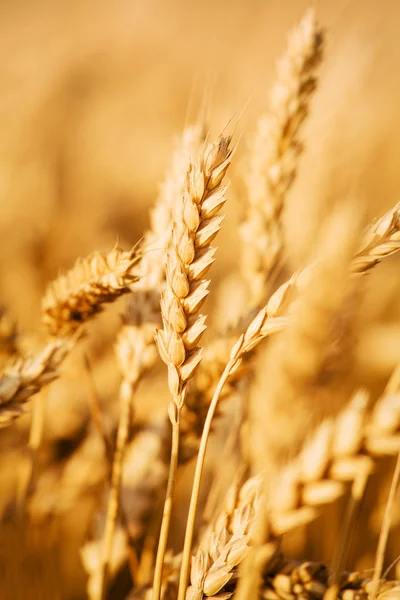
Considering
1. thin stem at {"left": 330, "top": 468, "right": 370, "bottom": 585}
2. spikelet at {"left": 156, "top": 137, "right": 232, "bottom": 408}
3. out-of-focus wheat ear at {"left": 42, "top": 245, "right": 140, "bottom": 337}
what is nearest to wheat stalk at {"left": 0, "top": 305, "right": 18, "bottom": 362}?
out-of-focus wheat ear at {"left": 42, "top": 245, "right": 140, "bottom": 337}

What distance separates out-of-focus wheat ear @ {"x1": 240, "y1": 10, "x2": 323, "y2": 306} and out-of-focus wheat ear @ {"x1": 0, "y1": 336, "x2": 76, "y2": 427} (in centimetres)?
29

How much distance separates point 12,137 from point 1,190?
0.86 metres

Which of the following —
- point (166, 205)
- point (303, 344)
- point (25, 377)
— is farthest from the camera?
point (166, 205)

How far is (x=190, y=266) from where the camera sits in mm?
377

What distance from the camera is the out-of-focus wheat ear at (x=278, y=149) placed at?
0.63 metres

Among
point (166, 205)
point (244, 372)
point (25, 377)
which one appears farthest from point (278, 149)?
point (25, 377)

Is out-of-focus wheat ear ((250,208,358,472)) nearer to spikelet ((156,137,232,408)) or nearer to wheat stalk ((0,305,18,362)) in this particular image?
spikelet ((156,137,232,408))

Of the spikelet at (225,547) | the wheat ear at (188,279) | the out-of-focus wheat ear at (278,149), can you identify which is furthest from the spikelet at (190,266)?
the out-of-focus wheat ear at (278,149)

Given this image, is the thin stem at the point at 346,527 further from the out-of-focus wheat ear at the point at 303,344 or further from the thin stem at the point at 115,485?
the thin stem at the point at 115,485

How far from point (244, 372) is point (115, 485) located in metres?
0.19

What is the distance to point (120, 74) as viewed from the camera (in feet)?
13.4

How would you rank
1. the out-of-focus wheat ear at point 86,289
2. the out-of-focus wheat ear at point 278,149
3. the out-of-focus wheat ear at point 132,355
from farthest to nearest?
1. the out-of-focus wheat ear at point 278,149
2. the out-of-focus wheat ear at point 132,355
3. the out-of-focus wheat ear at point 86,289

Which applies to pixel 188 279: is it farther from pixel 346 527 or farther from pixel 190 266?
pixel 346 527

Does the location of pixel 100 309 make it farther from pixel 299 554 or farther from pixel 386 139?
pixel 386 139
